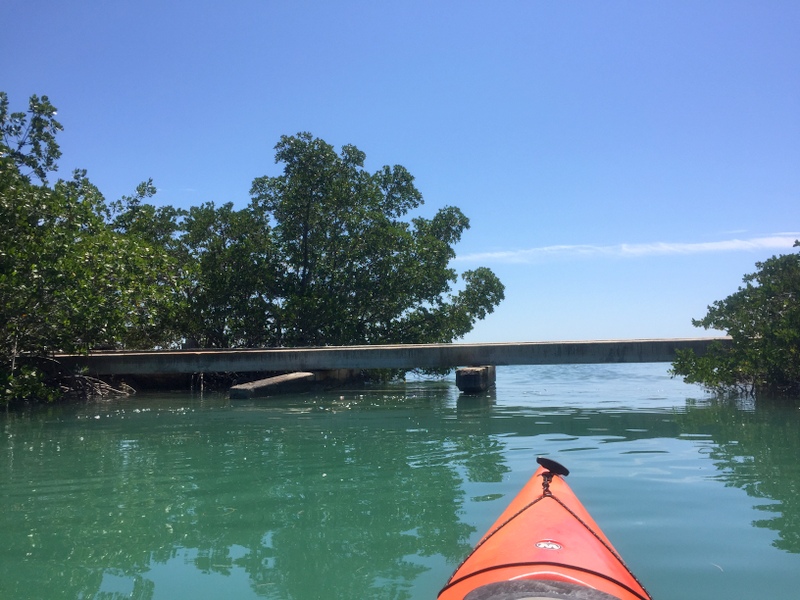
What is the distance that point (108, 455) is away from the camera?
9.34 m

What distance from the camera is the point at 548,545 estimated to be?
12.1 ft

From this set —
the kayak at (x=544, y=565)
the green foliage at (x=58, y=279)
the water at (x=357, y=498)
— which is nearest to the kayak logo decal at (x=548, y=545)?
the kayak at (x=544, y=565)

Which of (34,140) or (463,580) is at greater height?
(34,140)

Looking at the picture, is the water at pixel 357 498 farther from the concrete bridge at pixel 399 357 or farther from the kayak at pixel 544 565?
the concrete bridge at pixel 399 357

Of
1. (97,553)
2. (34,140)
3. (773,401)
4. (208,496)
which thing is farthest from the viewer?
(34,140)

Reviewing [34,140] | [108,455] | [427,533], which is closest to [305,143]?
[34,140]

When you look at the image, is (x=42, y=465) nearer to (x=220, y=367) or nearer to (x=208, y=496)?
(x=208, y=496)

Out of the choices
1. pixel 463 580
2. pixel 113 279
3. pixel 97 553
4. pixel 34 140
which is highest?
pixel 34 140

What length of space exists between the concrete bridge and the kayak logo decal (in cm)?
1300

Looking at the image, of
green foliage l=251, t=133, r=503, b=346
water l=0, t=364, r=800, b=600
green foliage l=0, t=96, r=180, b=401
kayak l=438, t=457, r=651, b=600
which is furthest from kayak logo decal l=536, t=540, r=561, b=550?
green foliage l=251, t=133, r=503, b=346

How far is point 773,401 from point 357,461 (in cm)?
1014

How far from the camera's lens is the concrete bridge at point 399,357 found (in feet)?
53.8

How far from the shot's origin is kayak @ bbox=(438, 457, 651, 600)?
125 inches

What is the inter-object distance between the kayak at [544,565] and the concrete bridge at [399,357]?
12432mm
